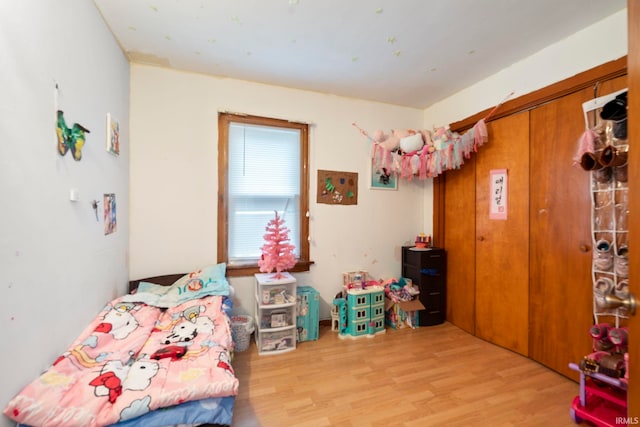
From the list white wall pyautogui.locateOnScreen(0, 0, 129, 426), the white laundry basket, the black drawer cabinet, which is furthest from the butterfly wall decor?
the black drawer cabinet

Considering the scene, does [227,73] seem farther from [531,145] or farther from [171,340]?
[531,145]

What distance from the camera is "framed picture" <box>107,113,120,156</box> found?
6.10 feet

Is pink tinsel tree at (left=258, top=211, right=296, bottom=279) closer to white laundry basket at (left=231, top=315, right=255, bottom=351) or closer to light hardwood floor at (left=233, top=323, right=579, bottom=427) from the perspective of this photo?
white laundry basket at (left=231, top=315, right=255, bottom=351)

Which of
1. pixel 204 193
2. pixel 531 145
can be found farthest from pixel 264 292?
pixel 531 145

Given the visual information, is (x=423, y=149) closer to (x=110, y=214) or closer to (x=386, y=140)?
(x=386, y=140)

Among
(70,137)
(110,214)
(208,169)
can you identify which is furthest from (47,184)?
(208,169)

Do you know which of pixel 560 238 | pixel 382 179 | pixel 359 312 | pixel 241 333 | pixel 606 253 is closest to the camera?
pixel 606 253

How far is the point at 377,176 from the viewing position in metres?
3.11

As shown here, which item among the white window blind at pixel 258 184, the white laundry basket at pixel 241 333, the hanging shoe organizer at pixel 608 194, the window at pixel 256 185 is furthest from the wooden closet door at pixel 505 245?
the white laundry basket at pixel 241 333

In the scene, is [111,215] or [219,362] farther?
[111,215]

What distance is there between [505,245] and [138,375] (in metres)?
2.74

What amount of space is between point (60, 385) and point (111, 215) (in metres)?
1.12

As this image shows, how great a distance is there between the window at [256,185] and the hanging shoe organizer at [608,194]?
216 cm

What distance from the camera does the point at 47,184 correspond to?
1207 millimetres
